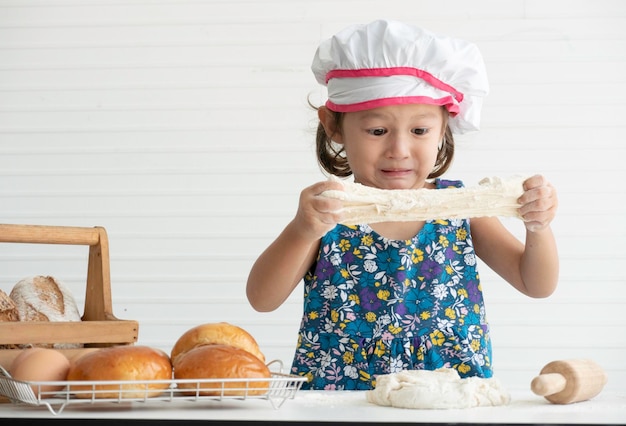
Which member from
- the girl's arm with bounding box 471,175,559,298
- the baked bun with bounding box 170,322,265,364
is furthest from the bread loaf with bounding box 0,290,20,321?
the girl's arm with bounding box 471,175,559,298

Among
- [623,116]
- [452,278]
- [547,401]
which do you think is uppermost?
[623,116]

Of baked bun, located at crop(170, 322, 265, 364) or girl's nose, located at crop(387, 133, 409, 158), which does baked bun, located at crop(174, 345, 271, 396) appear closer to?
baked bun, located at crop(170, 322, 265, 364)

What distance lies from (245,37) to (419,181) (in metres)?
2.36

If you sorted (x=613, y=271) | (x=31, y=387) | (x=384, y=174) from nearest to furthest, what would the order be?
(x=31, y=387) < (x=384, y=174) < (x=613, y=271)

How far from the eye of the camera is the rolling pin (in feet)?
4.24

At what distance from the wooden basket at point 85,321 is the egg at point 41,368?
23 centimetres

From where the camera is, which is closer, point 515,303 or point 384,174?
point 384,174

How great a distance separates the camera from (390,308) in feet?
6.57

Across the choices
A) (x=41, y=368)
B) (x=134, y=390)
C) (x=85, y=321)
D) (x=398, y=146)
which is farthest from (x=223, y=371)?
(x=398, y=146)

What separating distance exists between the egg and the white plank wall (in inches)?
112

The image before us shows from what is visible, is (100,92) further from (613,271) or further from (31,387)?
(31,387)

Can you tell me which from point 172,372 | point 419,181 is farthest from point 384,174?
point 172,372

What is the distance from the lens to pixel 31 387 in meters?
1.17

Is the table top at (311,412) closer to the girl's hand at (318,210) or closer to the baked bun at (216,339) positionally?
the baked bun at (216,339)
